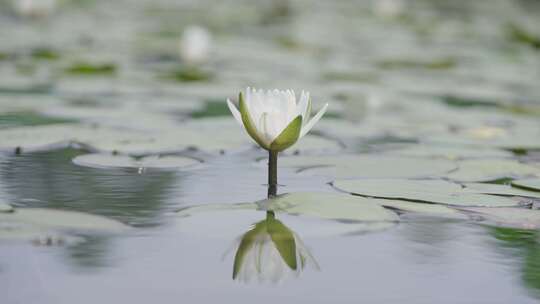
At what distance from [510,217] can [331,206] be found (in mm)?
291

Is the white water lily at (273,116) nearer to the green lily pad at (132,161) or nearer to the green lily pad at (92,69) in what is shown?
the green lily pad at (132,161)

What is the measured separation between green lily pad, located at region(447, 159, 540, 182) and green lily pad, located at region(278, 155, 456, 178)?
3 centimetres

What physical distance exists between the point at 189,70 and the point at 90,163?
184 cm

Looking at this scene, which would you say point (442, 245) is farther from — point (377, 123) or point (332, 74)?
point (332, 74)

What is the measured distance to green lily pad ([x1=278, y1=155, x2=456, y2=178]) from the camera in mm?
1738

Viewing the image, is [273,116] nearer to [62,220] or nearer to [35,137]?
[62,220]

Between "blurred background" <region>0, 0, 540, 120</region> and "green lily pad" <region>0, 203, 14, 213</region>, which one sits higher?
"blurred background" <region>0, 0, 540, 120</region>

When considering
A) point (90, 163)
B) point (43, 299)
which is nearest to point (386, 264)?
point (43, 299)

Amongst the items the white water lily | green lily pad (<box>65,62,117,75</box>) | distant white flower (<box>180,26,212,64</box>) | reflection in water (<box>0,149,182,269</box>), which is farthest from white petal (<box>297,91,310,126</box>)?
distant white flower (<box>180,26,212,64</box>)

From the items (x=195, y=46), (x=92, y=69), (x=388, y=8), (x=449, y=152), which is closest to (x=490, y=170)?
(x=449, y=152)

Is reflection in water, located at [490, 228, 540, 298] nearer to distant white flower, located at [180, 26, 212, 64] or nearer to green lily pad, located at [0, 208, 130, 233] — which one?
green lily pad, located at [0, 208, 130, 233]

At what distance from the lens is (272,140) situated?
1.52 m

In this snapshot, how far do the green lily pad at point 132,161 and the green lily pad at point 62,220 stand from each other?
0.43 metres

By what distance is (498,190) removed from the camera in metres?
1.59
